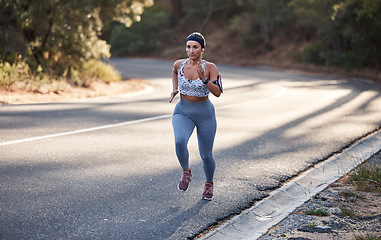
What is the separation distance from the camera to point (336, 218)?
4.95 metres

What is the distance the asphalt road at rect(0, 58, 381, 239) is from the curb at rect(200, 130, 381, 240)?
0.18 m

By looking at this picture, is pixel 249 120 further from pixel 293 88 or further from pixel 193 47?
pixel 293 88

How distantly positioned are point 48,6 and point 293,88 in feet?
34.1

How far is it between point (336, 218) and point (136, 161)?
324cm

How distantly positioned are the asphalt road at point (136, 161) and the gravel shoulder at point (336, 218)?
67cm

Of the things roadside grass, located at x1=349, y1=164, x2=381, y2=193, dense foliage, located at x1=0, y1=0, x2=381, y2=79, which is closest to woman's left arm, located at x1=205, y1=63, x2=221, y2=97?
roadside grass, located at x1=349, y1=164, x2=381, y2=193

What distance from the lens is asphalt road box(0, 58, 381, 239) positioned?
469 centimetres

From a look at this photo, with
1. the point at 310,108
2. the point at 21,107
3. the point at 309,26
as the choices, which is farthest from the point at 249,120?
the point at 309,26

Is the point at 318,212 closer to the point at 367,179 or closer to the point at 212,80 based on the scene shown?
the point at 367,179

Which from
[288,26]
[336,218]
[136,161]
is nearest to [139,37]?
[288,26]

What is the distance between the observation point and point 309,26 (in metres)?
37.4

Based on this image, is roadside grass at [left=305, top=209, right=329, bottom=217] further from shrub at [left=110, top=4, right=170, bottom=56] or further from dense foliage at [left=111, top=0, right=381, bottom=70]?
shrub at [left=110, top=4, right=170, bottom=56]

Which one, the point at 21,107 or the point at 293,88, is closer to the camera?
the point at 21,107

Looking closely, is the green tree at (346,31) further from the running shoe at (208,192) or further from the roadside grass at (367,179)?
the running shoe at (208,192)
